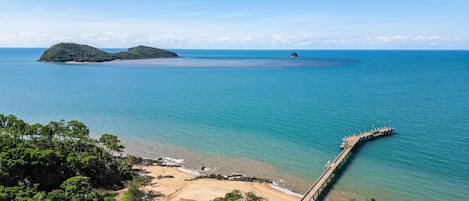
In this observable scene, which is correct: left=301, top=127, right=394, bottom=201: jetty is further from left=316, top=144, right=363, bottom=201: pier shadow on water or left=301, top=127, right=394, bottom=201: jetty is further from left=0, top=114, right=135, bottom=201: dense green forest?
left=0, top=114, right=135, bottom=201: dense green forest

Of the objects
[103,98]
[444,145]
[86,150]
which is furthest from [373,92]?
[86,150]

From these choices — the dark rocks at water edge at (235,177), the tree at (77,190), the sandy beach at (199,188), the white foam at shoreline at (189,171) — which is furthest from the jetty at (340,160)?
the tree at (77,190)

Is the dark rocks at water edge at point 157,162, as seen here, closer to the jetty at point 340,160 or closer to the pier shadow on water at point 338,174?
the jetty at point 340,160

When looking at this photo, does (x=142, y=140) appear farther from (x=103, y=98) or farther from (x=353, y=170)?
(x=103, y=98)

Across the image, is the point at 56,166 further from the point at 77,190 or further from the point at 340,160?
the point at 340,160

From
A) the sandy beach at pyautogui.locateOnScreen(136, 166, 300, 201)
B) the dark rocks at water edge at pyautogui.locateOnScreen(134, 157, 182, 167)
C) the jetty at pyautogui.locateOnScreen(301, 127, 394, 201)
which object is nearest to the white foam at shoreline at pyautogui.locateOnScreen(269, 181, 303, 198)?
the sandy beach at pyautogui.locateOnScreen(136, 166, 300, 201)

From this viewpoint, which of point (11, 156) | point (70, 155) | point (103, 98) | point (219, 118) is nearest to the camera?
point (11, 156)
